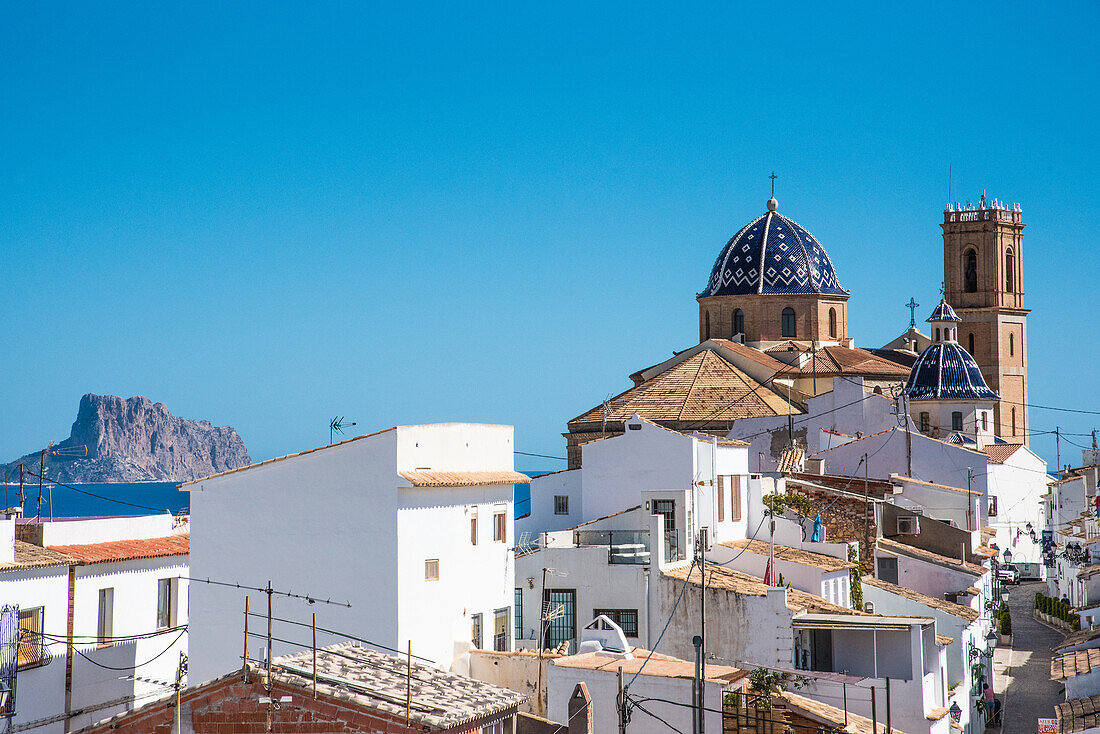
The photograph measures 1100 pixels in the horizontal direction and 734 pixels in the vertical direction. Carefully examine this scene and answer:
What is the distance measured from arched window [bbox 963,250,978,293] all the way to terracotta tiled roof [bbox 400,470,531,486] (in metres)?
63.6

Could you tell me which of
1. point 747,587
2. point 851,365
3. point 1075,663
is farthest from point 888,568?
point 851,365

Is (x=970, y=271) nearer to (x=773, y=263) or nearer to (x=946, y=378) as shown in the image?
(x=946, y=378)

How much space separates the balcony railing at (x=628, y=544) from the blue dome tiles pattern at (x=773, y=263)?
35.3 m

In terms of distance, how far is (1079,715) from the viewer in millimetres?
18328

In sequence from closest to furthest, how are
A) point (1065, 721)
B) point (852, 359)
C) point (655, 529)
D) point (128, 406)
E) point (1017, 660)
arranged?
point (1065, 721) → point (655, 529) → point (1017, 660) → point (852, 359) → point (128, 406)

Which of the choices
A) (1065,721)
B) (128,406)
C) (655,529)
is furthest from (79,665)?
(128,406)

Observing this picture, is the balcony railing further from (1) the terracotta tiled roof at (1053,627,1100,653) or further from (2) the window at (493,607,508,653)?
(1) the terracotta tiled roof at (1053,627,1100,653)

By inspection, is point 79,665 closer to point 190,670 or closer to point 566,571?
point 190,670

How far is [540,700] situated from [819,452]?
19613mm

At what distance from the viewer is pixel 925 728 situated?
19828 mm

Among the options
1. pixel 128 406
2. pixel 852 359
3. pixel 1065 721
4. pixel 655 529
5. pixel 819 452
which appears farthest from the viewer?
pixel 128 406

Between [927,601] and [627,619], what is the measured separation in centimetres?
619

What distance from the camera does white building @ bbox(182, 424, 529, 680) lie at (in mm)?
19625

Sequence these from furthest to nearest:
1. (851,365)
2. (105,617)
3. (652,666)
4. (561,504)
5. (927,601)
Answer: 1. (851,365)
2. (561,504)
3. (927,601)
4. (105,617)
5. (652,666)
